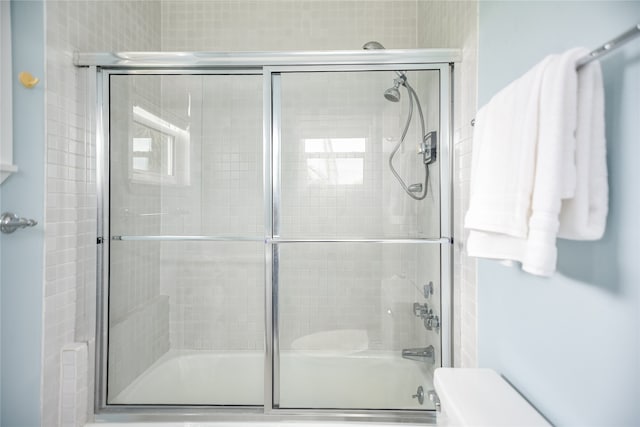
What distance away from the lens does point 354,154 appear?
1.55m

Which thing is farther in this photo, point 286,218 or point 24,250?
point 286,218

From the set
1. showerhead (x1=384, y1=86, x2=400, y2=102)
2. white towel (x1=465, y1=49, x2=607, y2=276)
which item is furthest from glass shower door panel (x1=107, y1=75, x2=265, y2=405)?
white towel (x1=465, y1=49, x2=607, y2=276)

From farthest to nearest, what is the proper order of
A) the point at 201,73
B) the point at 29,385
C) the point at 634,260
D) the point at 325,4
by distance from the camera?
the point at 325,4 < the point at 201,73 < the point at 29,385 < the point at 634,260

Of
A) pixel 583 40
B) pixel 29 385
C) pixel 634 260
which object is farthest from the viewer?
pixel 29 385

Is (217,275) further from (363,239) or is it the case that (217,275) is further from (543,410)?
(543,410)

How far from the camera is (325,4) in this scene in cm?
238

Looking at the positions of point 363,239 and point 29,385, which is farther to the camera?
point 363,239

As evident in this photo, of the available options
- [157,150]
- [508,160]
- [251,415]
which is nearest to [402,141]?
[508,160]

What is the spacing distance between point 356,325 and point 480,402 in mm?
751

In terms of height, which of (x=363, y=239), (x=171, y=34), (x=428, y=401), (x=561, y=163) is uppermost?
(x=171, y=34)

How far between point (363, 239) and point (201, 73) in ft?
3.44

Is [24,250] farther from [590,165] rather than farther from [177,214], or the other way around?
[590,165]

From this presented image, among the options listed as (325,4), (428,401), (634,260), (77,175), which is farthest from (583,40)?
(325,4)

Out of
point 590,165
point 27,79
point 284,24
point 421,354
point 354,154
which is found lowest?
point 421,354
